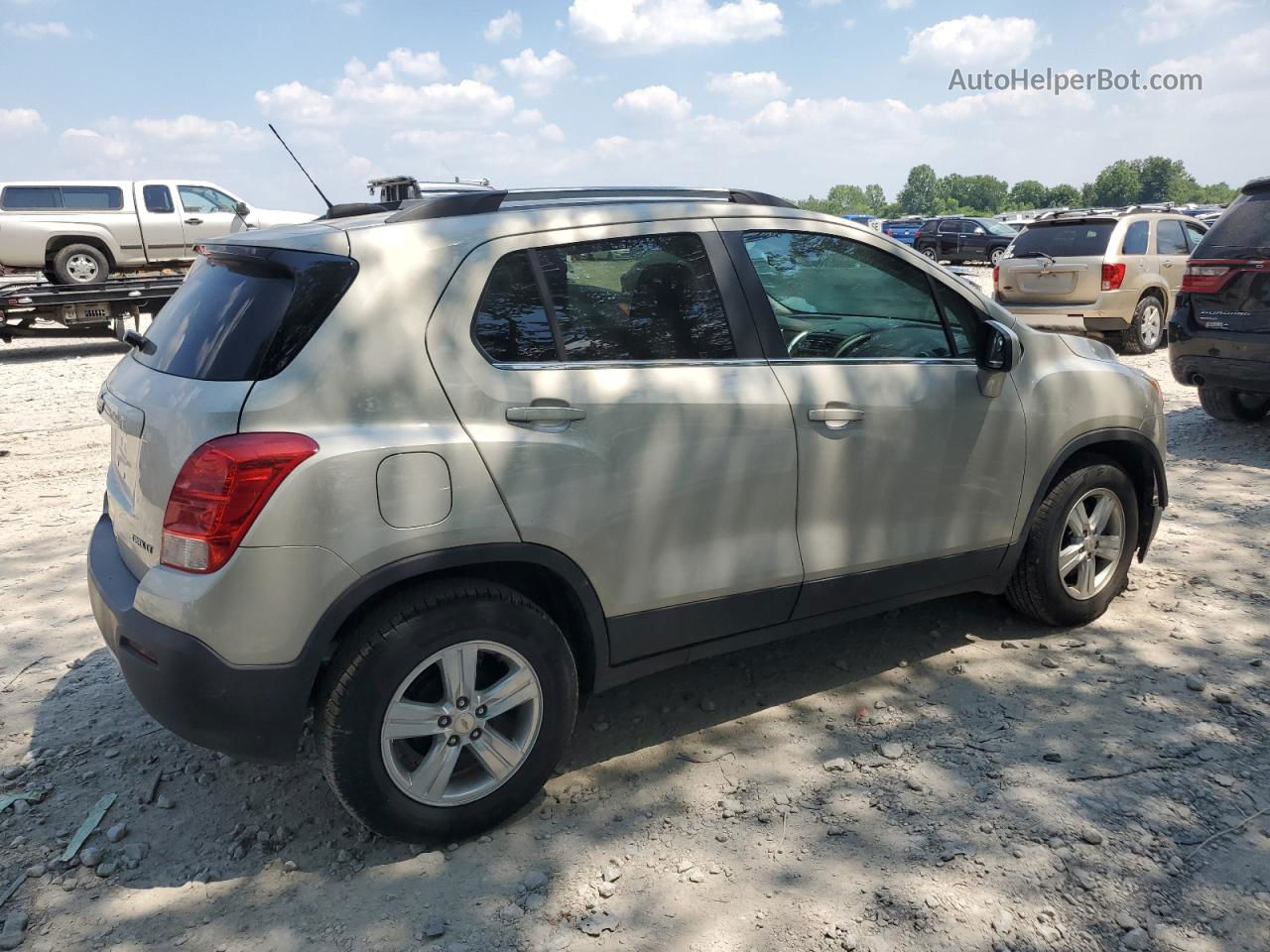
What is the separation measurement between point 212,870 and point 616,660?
4.32 ft

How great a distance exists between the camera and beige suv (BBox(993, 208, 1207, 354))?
37.7 ft

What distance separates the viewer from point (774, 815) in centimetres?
305

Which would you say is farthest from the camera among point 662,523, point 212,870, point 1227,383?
point 1227,383

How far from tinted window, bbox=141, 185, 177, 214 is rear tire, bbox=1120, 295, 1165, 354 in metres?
16.4

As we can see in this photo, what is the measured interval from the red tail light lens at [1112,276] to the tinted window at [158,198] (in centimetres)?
1600

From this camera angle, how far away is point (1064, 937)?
2484 mm

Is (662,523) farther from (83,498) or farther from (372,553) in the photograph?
(83,498)

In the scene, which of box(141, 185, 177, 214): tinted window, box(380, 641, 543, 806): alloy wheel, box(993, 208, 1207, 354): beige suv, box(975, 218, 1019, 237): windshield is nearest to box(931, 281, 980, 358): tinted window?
box(380, 641, 543, 806): alloy wheel

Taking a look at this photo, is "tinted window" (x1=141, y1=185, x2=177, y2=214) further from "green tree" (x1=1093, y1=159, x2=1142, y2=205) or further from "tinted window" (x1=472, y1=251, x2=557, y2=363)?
"green tree" (x1=1093, y1=159, x2=1142, y2=205)

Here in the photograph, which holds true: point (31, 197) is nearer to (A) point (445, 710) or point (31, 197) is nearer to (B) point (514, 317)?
(B) point (514, 317)

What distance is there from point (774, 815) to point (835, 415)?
52.2 inches

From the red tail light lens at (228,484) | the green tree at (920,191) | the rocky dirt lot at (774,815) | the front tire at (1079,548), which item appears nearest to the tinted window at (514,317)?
the red tail light lens at (228,484)

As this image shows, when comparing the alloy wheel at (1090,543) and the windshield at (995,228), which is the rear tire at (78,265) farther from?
the windshield at (995,228)

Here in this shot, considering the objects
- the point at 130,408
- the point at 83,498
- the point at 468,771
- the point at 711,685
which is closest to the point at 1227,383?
the point at 711,685
